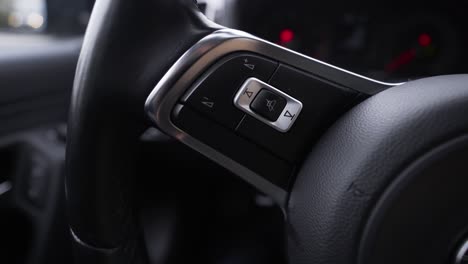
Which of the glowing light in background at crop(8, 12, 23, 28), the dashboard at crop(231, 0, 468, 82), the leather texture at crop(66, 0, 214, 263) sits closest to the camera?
the leather texture at crop(66, 0, 214, 263)

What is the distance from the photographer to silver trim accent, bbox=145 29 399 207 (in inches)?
22.1

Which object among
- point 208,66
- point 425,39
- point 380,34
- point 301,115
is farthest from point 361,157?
point 425,39

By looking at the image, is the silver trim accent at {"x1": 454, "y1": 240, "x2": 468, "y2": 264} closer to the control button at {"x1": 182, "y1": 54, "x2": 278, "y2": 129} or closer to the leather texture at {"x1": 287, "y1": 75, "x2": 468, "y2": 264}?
the leather texture at {"x1": 287, "y1": 75, "x2": 468, "y2": 264}

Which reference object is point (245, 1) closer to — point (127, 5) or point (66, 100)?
point (66, 100)

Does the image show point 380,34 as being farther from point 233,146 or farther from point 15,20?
point 233,146

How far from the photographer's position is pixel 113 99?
0.54m

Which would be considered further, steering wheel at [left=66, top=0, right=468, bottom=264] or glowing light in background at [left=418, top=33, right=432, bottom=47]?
glowing light in background at [left=418, top=33, right=432, bottom=47]

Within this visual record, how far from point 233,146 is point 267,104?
0.06 m

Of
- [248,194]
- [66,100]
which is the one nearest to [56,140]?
[66,100]

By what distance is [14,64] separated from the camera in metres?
1.41

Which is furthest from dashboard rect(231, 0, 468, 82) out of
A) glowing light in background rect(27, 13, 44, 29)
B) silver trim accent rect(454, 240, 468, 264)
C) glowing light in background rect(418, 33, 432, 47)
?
silver trim accent rect(454, 240, 468, 264)

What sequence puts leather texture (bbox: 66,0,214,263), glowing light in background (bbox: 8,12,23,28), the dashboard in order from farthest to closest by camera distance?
the dashboard < glowing light in background (bbox: 8,12,23,28) < leather texture (bbox: 66,0,214,263)

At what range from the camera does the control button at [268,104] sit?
0.60 metres

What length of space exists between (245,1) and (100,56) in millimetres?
1092
